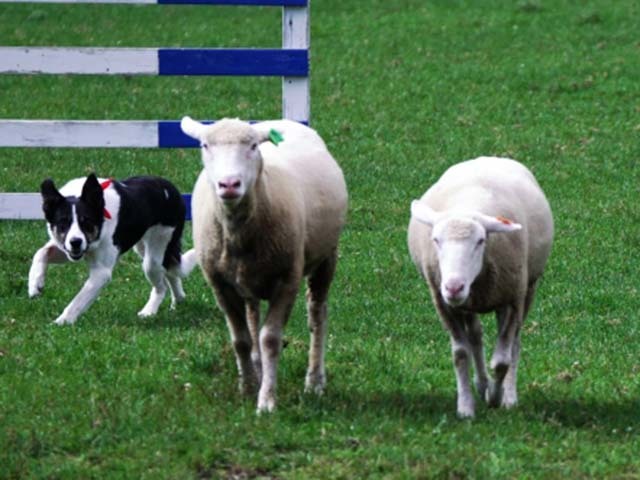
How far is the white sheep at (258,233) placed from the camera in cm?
784

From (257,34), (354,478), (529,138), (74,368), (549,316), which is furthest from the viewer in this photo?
(257,34)

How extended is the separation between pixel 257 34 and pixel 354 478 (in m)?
17.2

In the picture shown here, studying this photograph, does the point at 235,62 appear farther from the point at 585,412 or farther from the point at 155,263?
the point at 585,412

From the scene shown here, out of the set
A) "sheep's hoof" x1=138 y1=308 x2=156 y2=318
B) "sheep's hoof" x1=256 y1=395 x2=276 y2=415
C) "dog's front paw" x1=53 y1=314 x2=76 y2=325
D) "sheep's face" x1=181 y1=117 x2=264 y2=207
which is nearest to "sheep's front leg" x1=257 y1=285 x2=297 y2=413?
"sheep's hoof" x1=256 y1=395 x2=276 y2=415

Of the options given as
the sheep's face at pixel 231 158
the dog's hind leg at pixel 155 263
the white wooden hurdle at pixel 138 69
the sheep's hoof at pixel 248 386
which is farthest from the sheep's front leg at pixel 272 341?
the white wooden hurdle at pixel 138 69

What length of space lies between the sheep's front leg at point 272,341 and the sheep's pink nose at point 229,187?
771 mm

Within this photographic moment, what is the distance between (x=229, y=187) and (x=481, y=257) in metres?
1.28

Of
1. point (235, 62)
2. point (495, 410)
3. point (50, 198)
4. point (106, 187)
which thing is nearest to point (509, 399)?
point (495, 410)

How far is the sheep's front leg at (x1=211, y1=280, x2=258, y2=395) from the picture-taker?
836cm

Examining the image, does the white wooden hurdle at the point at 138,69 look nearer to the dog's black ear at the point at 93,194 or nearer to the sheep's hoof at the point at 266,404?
the dog's black ear at the point at 93,194

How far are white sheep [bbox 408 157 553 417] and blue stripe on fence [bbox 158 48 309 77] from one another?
413 cm

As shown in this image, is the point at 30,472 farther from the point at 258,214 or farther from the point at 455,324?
the point at 455,324

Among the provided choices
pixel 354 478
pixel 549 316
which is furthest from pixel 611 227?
pixel 354 478

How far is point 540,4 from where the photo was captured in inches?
963
